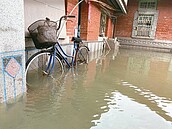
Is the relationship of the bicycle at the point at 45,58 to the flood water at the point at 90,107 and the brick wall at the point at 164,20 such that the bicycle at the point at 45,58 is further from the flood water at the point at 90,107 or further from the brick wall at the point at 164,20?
the brick wall at the point at 164,20

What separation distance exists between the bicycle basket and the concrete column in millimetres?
407

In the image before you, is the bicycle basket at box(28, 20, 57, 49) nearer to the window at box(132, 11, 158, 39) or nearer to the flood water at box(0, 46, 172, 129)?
the flood water at box(0, 46, 172, 129)

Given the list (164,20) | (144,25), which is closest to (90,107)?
(144,25)

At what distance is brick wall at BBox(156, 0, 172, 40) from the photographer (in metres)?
10.2

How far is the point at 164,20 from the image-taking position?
10430mm

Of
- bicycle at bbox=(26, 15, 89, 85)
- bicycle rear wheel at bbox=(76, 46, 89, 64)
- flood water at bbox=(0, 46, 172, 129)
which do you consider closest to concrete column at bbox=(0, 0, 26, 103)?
flood water at bbox=(0, 46, 172, 129)

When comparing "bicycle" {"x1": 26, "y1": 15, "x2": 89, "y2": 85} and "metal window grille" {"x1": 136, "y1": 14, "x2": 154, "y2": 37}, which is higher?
"metal window grille" {"x1": 136, "y1": 14, "x2": 154, "y2": 37}

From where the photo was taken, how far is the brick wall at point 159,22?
405 inches

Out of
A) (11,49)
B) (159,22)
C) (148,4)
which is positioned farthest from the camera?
(148,4)

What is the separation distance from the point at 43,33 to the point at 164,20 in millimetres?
10475

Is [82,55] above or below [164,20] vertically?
below

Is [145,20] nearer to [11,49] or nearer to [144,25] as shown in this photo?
[144,25]

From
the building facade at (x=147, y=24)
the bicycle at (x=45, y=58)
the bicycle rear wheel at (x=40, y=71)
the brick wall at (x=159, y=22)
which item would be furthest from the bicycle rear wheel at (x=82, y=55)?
the brick wall at (x=159, y=22)

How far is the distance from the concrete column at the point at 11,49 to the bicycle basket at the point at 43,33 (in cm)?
41
